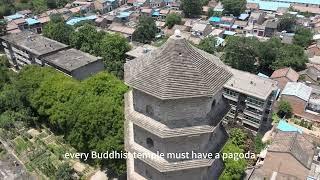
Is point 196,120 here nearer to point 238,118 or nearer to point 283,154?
point 283,154

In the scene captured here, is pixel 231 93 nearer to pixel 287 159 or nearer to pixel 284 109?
pixel 284 109

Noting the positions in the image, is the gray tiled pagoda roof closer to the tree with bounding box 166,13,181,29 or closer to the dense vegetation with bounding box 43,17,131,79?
the dense vegetation with bounding box 43,17,131,79

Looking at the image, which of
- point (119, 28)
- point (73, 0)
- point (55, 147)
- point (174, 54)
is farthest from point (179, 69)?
point (73, 0)

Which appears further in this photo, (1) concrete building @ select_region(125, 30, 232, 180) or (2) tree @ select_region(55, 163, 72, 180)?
(2) tree @ select_region(55, 163, 72, 180)

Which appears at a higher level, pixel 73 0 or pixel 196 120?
pixel 196 120

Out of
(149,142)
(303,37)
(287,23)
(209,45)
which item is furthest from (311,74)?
(149,142)

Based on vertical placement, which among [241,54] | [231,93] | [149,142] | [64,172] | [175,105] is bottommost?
[64,172]

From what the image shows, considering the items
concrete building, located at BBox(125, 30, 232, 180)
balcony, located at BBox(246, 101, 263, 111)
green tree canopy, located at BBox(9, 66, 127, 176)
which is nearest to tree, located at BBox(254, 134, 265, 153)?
balcony, located at BBox(246, 101, 263, 111)
